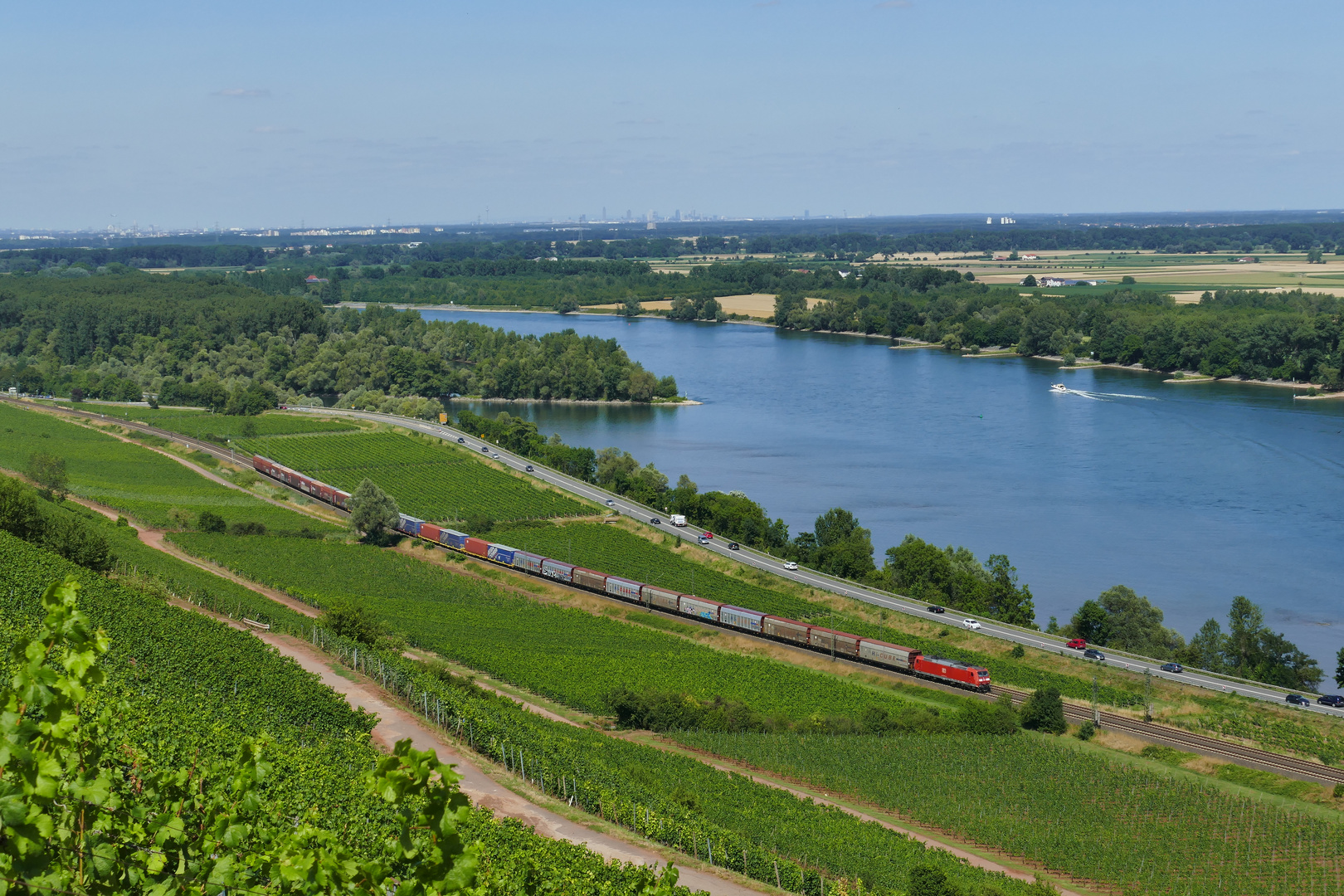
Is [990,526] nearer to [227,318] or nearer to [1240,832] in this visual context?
[1240,832]

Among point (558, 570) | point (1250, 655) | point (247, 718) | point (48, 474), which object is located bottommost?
point (1250, 655)

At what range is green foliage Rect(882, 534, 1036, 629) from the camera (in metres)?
65.4

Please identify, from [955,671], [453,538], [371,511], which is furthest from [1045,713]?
[371,511]

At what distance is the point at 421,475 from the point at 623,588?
110ft

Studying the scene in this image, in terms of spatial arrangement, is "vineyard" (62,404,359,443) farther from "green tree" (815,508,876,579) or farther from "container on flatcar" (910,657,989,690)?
"container on flatcar" (910,657,989,690)

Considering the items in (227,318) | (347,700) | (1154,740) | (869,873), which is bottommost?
(1154,740)

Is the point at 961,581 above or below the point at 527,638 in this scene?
above

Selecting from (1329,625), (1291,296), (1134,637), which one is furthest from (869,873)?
(1291,296)

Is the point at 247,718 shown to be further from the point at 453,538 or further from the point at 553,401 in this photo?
the point at 553,401

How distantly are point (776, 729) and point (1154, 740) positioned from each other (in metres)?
16.6

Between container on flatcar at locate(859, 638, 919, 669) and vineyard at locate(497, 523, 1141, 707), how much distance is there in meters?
2.15

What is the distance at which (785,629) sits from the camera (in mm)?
59906

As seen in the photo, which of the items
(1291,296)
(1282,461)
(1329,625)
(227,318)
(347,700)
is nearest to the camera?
(347,700)

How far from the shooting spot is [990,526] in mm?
80188
